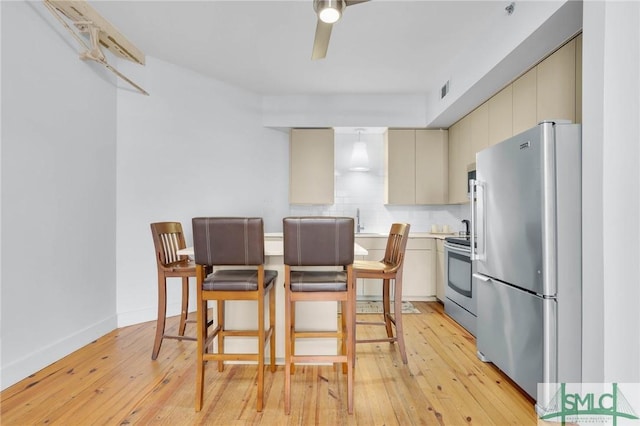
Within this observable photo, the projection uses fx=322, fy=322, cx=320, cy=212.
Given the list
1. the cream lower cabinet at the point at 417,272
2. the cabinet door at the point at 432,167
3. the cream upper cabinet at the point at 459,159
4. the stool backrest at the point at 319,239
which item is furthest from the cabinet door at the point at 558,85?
the cream lower cabinet at the point at 417,272

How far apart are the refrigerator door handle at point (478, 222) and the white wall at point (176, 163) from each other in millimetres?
2714

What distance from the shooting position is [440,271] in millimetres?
3879

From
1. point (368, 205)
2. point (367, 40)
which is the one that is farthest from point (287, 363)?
point (368, 205)

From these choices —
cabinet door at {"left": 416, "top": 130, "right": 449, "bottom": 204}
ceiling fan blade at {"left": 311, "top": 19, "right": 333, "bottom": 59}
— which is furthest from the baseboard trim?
cabinet door at {"left": 416, "top": 130, "right": 449, "bottom": 204}

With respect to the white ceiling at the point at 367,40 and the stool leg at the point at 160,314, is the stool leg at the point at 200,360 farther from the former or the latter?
the white ceiling at the point at 367,40

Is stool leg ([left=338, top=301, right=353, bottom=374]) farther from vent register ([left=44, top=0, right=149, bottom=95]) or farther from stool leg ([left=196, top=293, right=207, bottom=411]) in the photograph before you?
vent register ([left=44, top=0, right=149, bottom=95])

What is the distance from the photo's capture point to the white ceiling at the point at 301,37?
2512 millimetres

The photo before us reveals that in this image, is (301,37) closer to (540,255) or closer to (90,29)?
(90,29)

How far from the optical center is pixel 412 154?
4379mm

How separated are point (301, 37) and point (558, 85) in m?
2.06
